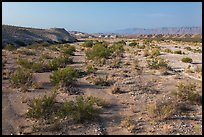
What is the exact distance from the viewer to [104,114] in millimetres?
11133

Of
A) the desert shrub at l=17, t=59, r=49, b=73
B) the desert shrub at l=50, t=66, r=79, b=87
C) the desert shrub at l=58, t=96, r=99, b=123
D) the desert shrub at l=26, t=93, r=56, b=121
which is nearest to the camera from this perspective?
the desert shrub at l=58, t=96, r=99, b=123

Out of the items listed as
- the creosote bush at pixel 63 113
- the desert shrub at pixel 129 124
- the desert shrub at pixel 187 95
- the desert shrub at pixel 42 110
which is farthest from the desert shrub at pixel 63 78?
the desert shrub at pixel 129 124

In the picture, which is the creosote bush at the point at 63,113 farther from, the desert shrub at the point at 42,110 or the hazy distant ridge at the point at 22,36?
the hazy distant ridge at the point at 22,36

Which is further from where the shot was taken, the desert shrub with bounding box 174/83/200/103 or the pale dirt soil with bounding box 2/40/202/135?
the desert shrub with bounding box 174/83/200/103

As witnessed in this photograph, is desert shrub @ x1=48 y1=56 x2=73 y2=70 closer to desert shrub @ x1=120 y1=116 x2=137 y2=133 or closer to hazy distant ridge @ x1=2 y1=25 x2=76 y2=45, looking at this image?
desert shrub @ x1=120 y1=116 x2=137 y2=133

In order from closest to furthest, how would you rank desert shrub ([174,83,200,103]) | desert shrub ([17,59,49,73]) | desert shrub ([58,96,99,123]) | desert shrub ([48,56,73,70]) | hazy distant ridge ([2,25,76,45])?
desert shrub ([58,96,99,123]) → desert shrub ([174,83,200,103]) → desert shrub ([17,59,49,73]) → desert shrub ([48,56,73,70]) → hazy distant ridge ([2,25,76,45])

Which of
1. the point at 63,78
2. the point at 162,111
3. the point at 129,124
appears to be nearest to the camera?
the point at 129,124

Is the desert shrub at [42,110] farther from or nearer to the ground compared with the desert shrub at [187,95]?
farther from the ground

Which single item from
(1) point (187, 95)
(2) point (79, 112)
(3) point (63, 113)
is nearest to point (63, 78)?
(3) point (63, 113)

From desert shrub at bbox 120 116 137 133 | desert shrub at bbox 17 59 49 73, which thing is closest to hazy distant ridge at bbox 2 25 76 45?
desert shrub at bbox 17 59 49 73

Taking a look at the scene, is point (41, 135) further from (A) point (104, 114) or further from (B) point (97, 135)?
(A) point (104, 114)

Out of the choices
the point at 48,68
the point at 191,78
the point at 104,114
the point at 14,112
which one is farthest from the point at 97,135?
the point at 48,68

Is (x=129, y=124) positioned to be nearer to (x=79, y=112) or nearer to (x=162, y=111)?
(x=162, y=111)

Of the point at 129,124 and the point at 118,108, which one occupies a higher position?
the point at 129,124
